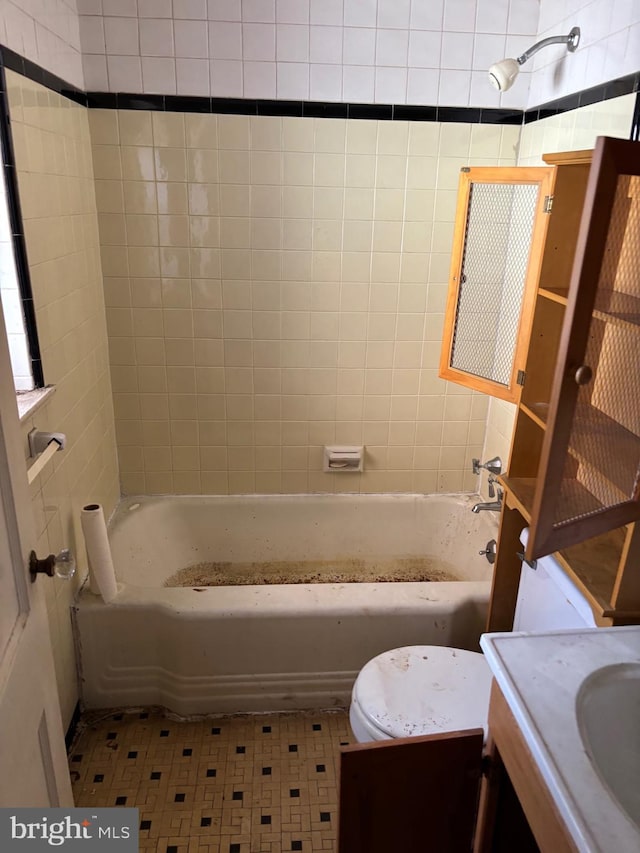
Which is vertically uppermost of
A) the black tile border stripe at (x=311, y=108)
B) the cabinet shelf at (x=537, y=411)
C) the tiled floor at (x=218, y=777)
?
the black tile border stripe at (x=311, y=108)

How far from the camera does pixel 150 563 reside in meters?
2.53

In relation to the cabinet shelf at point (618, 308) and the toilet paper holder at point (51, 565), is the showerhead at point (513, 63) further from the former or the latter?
the toilet paper holder at point (51, 565)

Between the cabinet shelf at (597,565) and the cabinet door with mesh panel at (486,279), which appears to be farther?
the cabinet door with mesh panel at (486,279)

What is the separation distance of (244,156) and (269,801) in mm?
2121

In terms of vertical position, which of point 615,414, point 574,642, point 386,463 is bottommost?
point 386,463

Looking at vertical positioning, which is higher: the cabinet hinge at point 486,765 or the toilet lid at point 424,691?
the cabinet hinge at point 486,765

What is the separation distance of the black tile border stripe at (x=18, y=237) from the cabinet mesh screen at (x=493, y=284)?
1.28 meters

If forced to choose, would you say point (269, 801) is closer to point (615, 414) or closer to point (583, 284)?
point (615, 414)

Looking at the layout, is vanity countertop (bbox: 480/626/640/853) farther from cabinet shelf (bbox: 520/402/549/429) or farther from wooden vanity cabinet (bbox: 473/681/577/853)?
cabinet shelf (bbox: 520/402/549/429)

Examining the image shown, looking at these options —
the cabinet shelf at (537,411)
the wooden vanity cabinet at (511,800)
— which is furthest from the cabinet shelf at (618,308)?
the wooden vanity cabinet at (511,800)

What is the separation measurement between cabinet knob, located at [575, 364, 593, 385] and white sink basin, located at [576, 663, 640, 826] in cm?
50

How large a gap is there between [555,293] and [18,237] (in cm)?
136

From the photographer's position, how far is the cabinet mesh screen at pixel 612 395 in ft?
3.79

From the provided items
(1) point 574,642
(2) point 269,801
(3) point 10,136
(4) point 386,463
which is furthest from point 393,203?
(2) point 269,801
